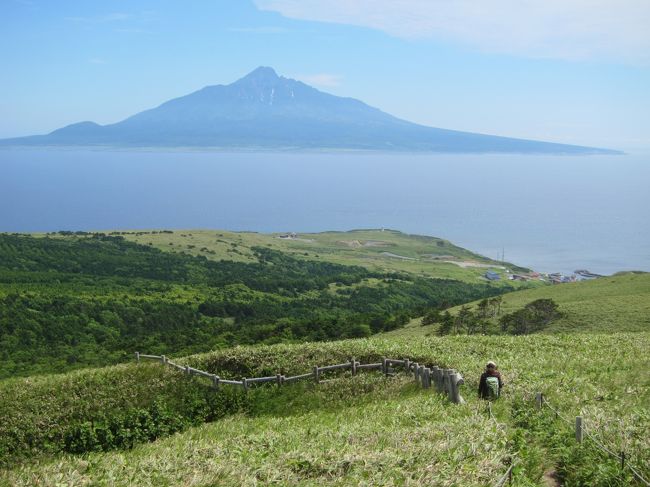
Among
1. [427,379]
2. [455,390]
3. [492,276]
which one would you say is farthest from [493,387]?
[492,276]

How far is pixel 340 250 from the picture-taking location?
18662 cm

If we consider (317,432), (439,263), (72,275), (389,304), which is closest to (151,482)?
(317,432)

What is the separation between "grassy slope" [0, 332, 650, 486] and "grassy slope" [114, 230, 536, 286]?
111 metres

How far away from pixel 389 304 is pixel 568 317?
223 ft

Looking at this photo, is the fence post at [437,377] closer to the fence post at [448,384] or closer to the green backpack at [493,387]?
the fence post at [448,384]

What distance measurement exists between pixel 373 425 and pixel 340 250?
568 ft

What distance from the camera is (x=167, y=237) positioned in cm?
16500

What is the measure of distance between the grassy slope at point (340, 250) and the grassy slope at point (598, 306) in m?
76.5

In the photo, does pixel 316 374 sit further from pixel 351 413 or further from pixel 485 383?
pixel 485 383

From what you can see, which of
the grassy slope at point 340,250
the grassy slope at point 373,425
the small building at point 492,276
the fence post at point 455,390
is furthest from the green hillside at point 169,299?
the fence post at point 455,390

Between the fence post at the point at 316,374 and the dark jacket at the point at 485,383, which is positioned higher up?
the dark jacket at the point at 485,383

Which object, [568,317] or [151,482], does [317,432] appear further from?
[568,317]

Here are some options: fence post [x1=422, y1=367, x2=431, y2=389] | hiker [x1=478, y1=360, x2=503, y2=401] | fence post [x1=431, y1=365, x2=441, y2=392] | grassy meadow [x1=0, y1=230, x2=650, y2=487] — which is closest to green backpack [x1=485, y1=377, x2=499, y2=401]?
hiker [x1=478, y1=360, x2=503, y2=401]

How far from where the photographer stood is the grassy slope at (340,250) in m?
152
